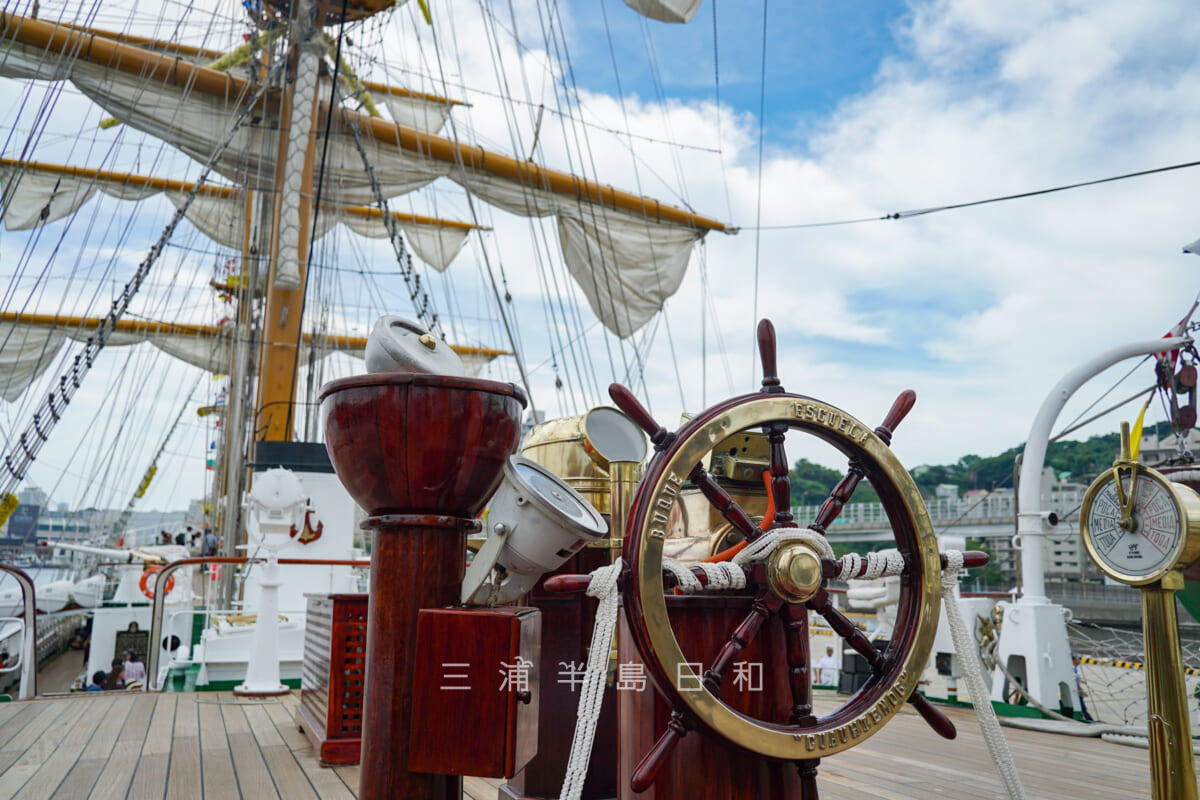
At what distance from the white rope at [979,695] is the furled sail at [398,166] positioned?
8.95m

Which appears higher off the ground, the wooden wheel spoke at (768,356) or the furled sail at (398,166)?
the furled sail at (398,166)

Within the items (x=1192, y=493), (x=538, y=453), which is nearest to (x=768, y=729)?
(x=538, y=453)

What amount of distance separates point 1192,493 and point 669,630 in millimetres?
1629

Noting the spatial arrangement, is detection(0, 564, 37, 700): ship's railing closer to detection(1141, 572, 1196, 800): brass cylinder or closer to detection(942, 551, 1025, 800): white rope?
detection(942, 551, 1025, 800): white rope

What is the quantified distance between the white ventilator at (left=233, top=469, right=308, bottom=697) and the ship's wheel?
347cm

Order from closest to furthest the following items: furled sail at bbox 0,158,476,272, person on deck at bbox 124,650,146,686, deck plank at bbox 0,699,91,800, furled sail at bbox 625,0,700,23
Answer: deck plank at bbox 0,699,91,800 → furled sail at bbox 625,0,700,23 → person on deck at bbox 124,650,146,686 → furled sail at bbox 0,158,476,272

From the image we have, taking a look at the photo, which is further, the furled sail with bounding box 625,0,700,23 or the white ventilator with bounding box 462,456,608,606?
the furled sail with bounding box 625,0,700,23

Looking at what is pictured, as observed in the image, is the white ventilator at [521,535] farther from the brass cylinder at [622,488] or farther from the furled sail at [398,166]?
the furled sail at [398,166]

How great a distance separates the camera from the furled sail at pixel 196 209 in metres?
17.3

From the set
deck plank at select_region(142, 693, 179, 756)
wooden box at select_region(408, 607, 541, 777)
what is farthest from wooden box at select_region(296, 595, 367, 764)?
wooden box at select_region(408, 607, 541, 777)

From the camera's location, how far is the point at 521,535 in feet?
5.14

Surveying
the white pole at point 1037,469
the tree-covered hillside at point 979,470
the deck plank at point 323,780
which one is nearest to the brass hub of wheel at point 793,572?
the deck plank at point 323,780

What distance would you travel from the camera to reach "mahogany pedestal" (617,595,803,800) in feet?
5.02

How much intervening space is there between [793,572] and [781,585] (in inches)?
1.3
